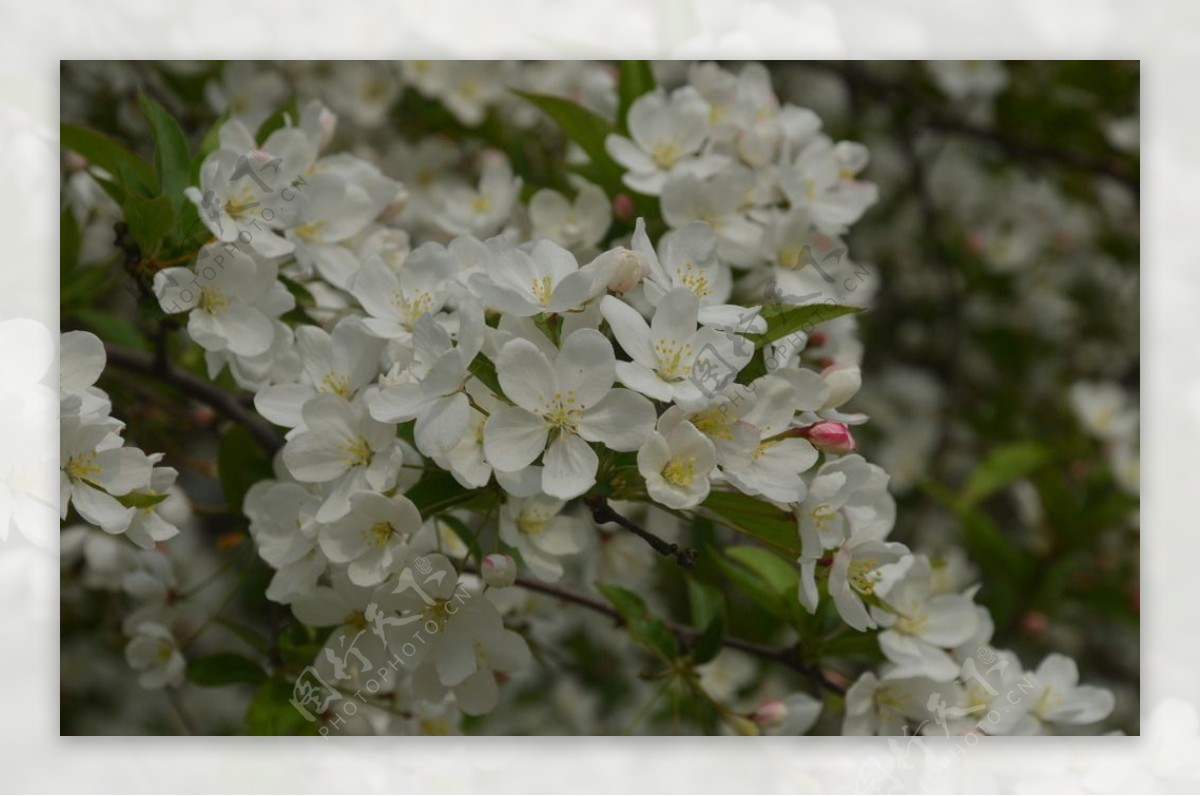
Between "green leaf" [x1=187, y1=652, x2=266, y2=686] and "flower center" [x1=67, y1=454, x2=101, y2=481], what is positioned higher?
"flower center" [x1=67, y1=454, x2=101, y2=481]

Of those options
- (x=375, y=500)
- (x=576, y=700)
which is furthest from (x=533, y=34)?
(x=576, y=700)

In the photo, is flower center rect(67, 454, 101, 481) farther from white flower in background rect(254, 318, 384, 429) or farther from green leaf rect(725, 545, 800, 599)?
green leaf rect(725, 545, 800, 599)

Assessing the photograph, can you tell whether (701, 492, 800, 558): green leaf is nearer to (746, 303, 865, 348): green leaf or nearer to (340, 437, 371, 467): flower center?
(746, 303, 865, 348): green leaf

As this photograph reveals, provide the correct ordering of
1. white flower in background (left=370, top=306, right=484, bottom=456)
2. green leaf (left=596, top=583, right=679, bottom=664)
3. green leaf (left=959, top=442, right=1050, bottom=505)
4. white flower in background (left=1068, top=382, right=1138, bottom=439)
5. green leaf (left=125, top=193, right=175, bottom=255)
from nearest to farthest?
white flower in background (left=370, top=306, right=484, bottom=456) < green leaf (left=125, top=193, right=175, bottom=255) < green leaf (left=596, top=583, right=679, bottom=664) < green leaf (left=959, top=442, right=1050, bottom=505) < white flower in background (left=1068, top=382, right=1138, bottom=439)

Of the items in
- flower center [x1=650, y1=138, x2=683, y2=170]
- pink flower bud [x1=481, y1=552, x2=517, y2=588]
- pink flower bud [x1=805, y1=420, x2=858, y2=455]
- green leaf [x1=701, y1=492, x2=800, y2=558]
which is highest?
flower center [x1=650, y1=138, x2=683, y2=170]

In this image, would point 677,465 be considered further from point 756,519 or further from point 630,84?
point 630,84

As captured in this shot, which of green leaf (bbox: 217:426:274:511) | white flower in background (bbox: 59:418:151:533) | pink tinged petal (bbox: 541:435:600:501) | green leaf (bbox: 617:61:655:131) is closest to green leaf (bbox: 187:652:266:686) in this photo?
green leaf (bbox: 217:426:274:511)

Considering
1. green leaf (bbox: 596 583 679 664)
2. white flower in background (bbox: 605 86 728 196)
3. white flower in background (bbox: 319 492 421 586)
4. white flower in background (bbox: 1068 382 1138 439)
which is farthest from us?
white flower in background (bbox: 1068 382 1138 439)

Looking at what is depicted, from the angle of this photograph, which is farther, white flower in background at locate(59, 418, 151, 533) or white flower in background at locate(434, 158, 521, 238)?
white flower in background at locate(434, 158, 521, 238)
